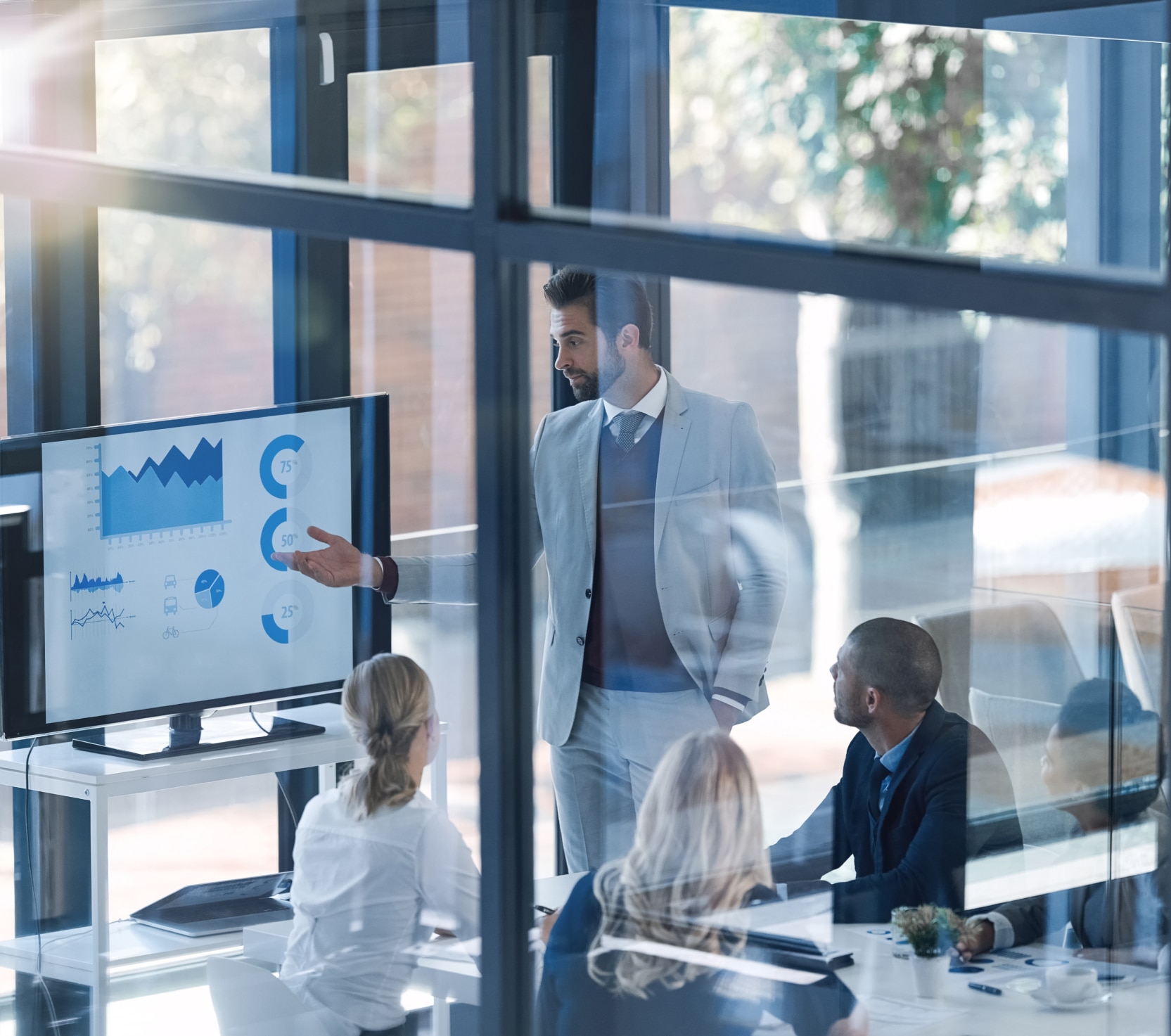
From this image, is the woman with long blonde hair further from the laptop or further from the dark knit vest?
the laptop

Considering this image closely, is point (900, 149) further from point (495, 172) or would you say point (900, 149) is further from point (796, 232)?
point (495, 172)

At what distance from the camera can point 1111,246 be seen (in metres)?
1.86

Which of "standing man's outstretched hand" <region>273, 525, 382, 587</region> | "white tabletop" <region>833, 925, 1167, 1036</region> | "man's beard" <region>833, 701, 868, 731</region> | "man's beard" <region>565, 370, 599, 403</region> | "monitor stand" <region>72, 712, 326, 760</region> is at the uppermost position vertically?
"man's beard" <region>565, 370, 599, 403</region>

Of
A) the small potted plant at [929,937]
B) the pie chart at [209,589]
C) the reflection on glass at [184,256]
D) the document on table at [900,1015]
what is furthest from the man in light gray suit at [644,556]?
the reflection on glass at [184,256]

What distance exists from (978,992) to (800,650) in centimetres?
67

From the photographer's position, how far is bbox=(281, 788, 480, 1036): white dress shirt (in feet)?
8.49

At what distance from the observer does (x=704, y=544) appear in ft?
8.57

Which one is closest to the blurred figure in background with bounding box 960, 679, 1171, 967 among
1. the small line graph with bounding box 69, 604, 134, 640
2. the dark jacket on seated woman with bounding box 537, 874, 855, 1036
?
the dark jacket on seated woman with bounding box 537, 874, 855, 1036

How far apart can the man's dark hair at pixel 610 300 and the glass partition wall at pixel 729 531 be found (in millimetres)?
11

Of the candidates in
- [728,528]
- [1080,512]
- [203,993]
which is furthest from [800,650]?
[203,993]

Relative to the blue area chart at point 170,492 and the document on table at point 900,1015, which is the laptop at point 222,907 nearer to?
the blue area chart at point 170,492

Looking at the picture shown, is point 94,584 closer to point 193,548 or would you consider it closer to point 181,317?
point 193,548

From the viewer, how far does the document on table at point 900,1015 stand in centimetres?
211

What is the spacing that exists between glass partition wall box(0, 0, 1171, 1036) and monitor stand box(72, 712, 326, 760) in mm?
46
